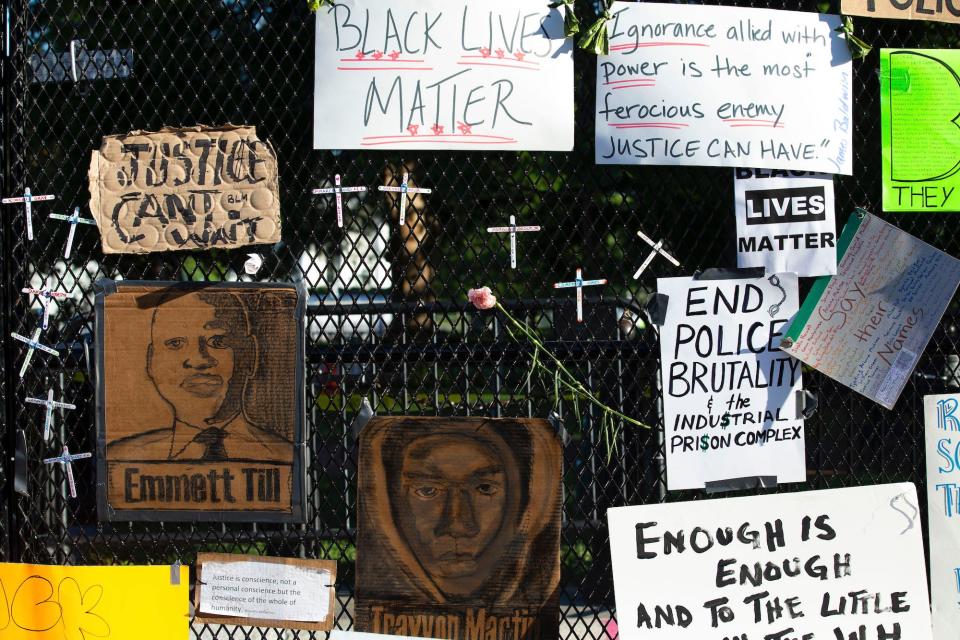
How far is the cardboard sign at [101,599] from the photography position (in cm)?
236

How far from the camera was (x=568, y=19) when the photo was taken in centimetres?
229

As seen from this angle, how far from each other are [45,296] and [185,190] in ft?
1.61

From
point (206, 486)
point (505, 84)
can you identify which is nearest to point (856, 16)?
point (505, 84)

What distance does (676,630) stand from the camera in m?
2.34

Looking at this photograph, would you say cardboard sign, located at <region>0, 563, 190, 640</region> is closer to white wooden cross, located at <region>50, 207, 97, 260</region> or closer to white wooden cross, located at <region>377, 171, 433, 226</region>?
white wooden cross, located at <region>50, 207, 97, 260</region>

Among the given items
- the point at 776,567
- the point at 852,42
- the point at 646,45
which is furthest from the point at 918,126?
the point at 776,567

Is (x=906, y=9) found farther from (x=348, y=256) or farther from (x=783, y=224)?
(x=348, y=256)

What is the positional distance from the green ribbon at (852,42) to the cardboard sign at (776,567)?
3.99 ft

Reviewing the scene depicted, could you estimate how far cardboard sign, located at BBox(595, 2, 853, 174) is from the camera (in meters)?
2.32

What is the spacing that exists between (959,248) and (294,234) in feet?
6.30

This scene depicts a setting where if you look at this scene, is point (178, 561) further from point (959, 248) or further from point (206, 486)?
point (959, 248)

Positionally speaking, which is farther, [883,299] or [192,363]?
[883,299]

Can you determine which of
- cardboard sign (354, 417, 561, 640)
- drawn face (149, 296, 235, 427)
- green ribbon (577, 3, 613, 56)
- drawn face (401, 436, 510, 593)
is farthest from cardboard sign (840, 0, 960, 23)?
drawn face (149, 296, 235, 427)

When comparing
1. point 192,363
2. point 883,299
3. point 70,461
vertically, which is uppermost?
point 883,299
